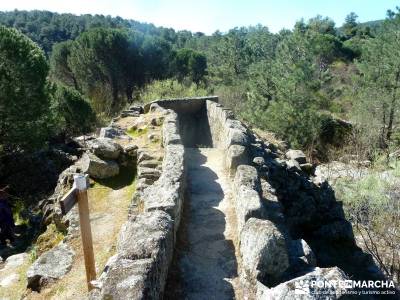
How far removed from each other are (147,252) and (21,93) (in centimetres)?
1965

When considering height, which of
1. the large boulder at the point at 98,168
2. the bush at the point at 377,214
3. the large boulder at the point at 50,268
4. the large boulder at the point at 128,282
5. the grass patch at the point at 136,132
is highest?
the large boulder at the point at 128,282

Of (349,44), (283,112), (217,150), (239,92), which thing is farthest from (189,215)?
(349,44)

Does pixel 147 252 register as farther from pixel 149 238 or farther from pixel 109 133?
pixel 109 133

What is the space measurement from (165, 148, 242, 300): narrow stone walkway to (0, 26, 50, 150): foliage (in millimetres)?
15490

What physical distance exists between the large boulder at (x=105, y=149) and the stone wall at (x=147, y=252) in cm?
407

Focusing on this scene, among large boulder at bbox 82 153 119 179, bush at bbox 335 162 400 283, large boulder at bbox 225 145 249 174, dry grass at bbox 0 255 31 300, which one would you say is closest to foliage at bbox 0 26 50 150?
large boulder at bbox 82 153 119 179

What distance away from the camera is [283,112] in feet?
106

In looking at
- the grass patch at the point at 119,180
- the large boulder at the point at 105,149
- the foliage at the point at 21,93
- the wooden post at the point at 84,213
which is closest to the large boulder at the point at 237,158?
the grass patch at the point at 119,180

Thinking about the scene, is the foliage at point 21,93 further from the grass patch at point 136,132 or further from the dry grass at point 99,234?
the dry grass at point 99,234

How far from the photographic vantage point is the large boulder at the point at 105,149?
11.5 m

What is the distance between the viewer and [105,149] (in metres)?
11.6

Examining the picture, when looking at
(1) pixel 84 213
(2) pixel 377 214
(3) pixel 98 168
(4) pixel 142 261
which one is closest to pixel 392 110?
(2) pixel 377 214

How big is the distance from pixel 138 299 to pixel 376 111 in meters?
33.9

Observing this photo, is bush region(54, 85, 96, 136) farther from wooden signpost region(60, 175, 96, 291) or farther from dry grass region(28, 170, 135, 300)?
wooden signpost region(60, 175, 96, 291)
